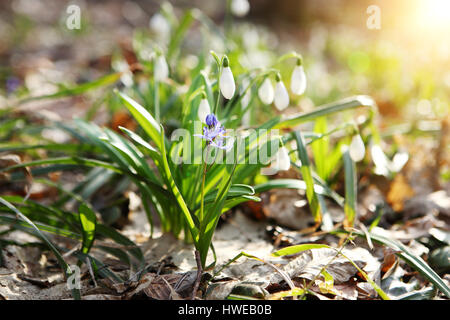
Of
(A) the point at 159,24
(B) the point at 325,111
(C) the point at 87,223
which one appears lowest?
(C) the point at 87,223

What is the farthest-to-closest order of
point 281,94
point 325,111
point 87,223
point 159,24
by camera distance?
point 159,24, point 325,111, point 281,94, point 87,223

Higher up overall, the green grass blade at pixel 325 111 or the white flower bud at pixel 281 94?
the white flower bud at pixel 281 94

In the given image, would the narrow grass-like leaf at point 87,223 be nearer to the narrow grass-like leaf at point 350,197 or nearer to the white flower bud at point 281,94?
the white flower bud at point 281,94

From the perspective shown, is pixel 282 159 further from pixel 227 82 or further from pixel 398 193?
pixel 398 193

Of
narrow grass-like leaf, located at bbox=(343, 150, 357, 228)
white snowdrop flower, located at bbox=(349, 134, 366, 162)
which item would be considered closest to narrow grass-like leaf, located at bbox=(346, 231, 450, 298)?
narrow grass-like leaf, located at bbox=(343, 150, 357, 228)

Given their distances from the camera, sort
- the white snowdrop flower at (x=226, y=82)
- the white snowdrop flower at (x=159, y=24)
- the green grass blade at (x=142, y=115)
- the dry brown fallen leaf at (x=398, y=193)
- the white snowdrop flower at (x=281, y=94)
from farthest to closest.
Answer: the white snowdrop flower at (x=159, y=24), the dry brown fallen leaf at (x=398, y=193), the white snowdrop flower at (x=281, y=94), the green grass blade at (x=142, y=115), the white snowdrop flower at (x=226, y=82)

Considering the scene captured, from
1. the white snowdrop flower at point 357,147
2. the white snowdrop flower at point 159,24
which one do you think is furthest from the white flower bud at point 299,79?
the white snowdrop flower at point 159,24

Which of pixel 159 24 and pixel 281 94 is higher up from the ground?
pixel 159 24

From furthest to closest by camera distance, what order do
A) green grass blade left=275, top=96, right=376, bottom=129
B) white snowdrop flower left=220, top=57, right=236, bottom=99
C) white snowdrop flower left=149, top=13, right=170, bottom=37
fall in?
white snowdrop flower left=149, top=13, right=170, bottom=37
green grass blade left=275, top=96, right=376, bottom=129
white snowdrop flower left=220, top=57, right=236, bottom=99

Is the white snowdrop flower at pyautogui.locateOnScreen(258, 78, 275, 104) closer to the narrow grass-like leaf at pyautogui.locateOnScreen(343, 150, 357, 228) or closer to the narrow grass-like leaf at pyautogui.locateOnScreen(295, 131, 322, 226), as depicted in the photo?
the narrow grass-like leaf at pyautogui.locateOnScreen(295, 131, 322, 226)

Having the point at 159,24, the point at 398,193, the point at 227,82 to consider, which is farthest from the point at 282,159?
the point at 159,24
